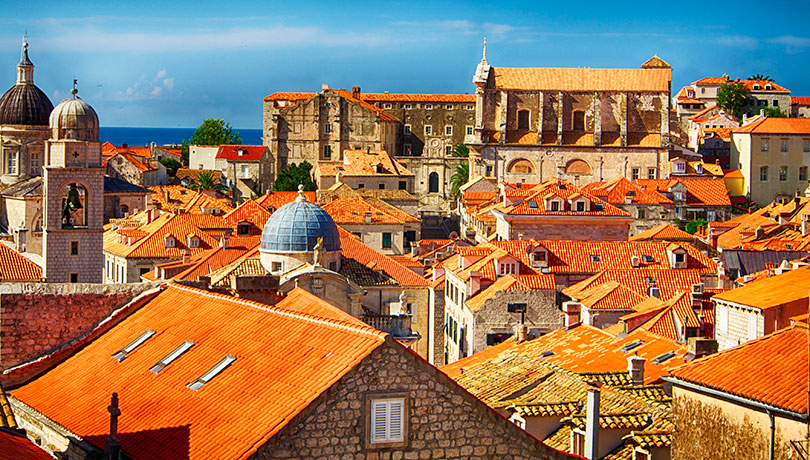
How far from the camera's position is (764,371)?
53.6ft

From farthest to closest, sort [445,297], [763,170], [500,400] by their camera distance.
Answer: [763,170]
[445,297]
[500,400]

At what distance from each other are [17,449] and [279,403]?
2671mm

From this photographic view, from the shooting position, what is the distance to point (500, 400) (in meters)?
24.9

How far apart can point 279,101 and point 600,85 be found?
101ft

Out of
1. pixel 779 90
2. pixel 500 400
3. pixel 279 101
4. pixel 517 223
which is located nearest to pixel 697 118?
pixel 779 90

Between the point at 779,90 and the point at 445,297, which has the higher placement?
the point at 779,90

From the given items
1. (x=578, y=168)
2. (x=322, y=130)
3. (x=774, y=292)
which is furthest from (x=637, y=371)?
(x=322, y=130)

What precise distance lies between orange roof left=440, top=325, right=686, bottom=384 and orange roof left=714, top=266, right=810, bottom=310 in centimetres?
172

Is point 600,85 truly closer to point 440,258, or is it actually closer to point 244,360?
point 440,258

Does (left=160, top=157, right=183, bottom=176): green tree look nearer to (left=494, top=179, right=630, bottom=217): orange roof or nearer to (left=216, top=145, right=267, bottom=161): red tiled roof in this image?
(left=216, top=145, right=267, bottom=161): red tiled roof

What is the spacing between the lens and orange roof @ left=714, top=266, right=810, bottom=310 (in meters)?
27.0

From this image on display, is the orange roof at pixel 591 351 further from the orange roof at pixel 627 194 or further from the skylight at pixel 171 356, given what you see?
the orange roof at pixel 627 194

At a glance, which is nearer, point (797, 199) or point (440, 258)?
point (440, 258)

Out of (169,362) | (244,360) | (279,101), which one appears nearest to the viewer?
(244,360)
